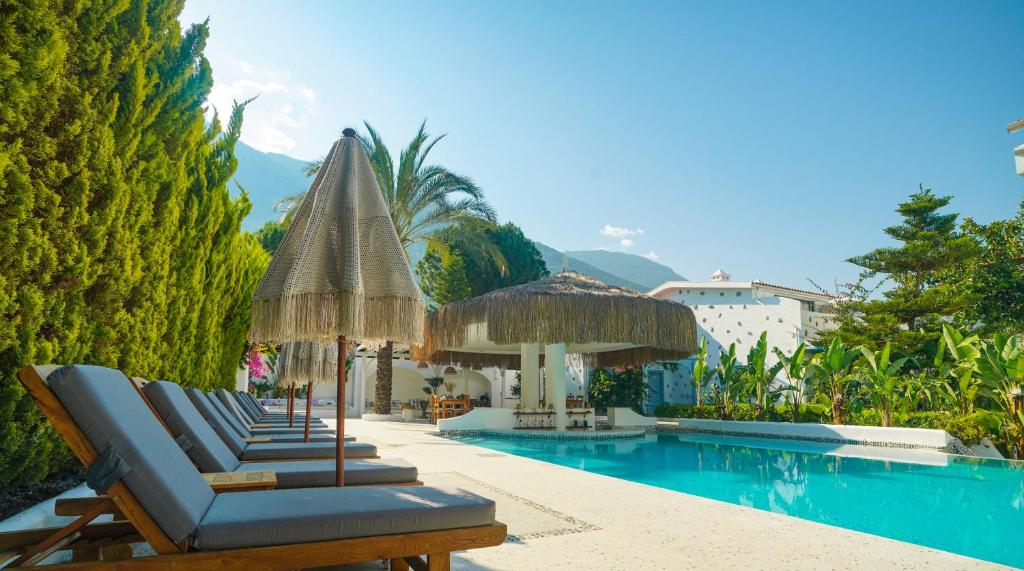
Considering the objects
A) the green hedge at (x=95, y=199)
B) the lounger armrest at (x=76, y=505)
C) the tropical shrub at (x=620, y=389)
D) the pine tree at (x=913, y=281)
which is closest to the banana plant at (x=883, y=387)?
the pine tree at (x=913, y=281)

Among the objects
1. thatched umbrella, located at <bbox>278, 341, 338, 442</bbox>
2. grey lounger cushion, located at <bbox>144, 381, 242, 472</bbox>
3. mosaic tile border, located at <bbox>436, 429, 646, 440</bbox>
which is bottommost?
mosaic tile border, located at <bbox>436, 429, 646, 440</bbox>

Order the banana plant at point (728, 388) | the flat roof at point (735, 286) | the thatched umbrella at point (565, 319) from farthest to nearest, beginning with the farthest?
the flat roof at point (735, 286)
the banana plant at point (728, 388)
the thatched umbrella at point (565, 319)

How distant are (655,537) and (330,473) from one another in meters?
2.03

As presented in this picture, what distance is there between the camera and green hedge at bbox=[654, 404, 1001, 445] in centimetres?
1054

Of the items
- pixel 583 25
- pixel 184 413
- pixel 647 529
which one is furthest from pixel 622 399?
pixel 184 413

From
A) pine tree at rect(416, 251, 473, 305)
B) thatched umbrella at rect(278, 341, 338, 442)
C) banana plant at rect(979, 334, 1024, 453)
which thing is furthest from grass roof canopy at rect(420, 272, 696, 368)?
pine tree at rect(416, 251, 473, 305)

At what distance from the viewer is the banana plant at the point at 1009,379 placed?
382 inches

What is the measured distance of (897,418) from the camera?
12.4 m

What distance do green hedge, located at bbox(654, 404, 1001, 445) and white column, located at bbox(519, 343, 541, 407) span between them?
16.7ft

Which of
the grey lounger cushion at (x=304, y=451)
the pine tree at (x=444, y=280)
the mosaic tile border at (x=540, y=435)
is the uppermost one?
the pine tree at (x=444, y=280)

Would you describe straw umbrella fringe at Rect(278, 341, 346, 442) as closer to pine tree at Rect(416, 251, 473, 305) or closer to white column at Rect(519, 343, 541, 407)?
white column at Rect(519, 343, 541, 407)

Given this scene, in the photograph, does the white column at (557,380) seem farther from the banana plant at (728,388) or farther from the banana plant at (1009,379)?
the banana plant at (1009,379)

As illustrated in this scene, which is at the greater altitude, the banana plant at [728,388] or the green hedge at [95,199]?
the green hedge at [95,199]

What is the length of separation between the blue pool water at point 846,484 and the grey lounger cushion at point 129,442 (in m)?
5.17
